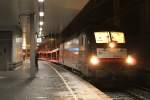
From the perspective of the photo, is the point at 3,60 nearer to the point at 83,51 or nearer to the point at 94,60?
the point at 83,51

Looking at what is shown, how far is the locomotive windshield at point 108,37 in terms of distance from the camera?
66.3ft

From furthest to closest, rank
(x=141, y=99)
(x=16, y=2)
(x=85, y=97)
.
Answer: (x=16, y=2) < (x=141, y=99) < (x=85, y=97)

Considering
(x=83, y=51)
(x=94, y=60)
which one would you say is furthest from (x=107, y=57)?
(x=83, y=51)

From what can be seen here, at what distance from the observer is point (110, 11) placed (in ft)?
130

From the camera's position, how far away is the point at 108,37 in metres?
20.4

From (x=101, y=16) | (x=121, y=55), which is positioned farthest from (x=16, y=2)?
(x=101, y=16)

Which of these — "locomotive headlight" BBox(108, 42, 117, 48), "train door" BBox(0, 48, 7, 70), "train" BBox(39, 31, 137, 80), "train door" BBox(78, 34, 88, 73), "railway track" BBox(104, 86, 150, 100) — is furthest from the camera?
"train door" BBox(0, 48, 7, 70)

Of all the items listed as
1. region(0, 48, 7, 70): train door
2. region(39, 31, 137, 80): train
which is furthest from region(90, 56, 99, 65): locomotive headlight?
region(0, 48, 7, 70): train door

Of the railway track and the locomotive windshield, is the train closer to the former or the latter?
the locomotive windshield

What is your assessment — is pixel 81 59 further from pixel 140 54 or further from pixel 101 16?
pixel 101 16

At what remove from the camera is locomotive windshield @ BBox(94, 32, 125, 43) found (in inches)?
795

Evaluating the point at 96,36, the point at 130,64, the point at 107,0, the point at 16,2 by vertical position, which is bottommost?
the point at 130,64

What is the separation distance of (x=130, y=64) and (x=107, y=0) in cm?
1665

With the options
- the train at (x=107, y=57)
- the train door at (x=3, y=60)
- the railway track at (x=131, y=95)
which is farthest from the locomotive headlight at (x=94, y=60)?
the train door at (x=3, y=60)
